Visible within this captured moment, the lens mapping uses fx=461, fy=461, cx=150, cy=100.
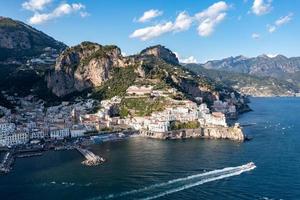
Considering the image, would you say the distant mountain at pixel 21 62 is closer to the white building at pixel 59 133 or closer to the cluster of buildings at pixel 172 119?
the cluster of buildings at pixel 172 119

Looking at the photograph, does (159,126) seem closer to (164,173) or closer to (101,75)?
(164,173)

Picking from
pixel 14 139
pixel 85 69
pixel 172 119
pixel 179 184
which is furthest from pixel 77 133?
pixel 85 69

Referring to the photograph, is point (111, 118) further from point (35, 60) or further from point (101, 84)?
point (35, 60)

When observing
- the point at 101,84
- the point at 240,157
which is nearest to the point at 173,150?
the point at 240,157

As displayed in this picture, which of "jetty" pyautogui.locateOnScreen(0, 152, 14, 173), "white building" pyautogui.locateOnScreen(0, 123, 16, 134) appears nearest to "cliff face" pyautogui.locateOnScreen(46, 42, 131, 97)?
"white building" pyautogui.locateOnScreen(0, 123, 16, 134)

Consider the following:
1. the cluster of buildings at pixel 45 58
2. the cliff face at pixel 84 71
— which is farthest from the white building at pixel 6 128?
the cluster of buildings at pixel 45 58
